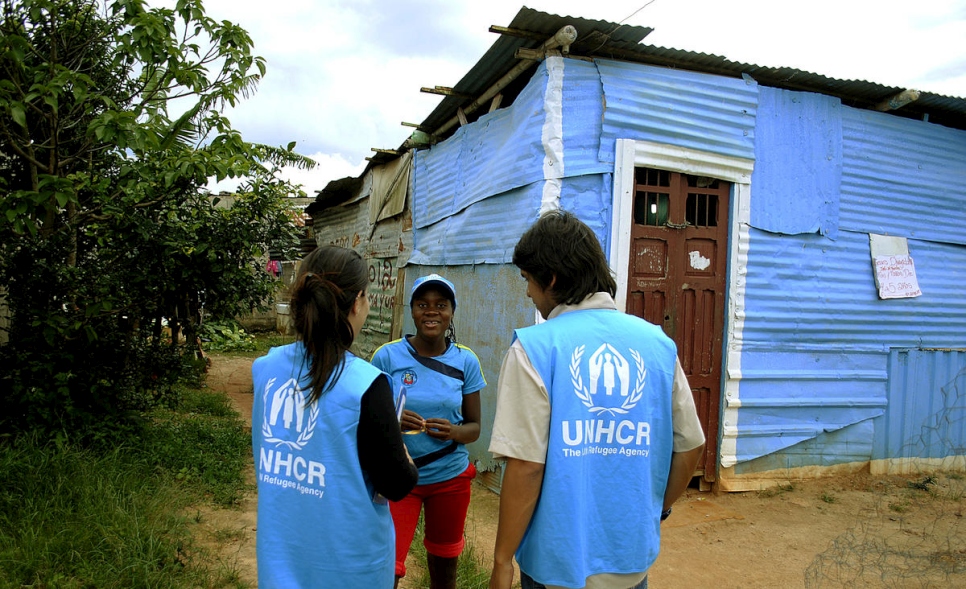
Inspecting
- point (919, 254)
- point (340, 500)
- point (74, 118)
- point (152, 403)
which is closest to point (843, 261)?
point (919, 254)

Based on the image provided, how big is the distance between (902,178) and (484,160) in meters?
3.80

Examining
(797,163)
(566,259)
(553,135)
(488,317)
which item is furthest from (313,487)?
(797,163)

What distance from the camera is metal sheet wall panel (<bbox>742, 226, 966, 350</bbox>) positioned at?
5.38m

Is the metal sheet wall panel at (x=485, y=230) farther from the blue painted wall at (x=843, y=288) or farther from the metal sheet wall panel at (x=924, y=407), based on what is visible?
the metal sheet wall panel at (x=924, y=407)

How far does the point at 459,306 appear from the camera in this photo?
6.12 meters

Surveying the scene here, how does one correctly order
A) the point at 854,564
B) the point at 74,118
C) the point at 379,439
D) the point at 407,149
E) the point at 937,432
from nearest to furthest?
1. the point at 379,439
2. the point at 854,564
3. the point at 74,118
4. the point at 937,432
5. the point at 407,149

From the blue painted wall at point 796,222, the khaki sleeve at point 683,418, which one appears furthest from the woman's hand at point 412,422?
the blue painted wall at point 796,222

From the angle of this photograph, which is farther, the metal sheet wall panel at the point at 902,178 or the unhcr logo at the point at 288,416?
the metal sheet wall panel at the point at 902,178

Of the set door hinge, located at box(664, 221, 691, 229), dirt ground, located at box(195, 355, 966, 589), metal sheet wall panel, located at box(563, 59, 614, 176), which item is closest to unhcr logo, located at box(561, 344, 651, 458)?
dirt ground, located at box(195, 355, 966, 589)

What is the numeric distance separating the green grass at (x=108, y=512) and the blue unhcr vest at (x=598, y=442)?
7.88 feet

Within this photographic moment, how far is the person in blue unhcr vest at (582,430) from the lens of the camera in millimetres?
1586

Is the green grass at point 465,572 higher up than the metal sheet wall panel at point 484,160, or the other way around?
the metal sheet wall panel at point 484,160

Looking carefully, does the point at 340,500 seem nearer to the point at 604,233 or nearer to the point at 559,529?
the point at 559,529

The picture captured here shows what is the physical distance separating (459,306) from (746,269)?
2.58 m
